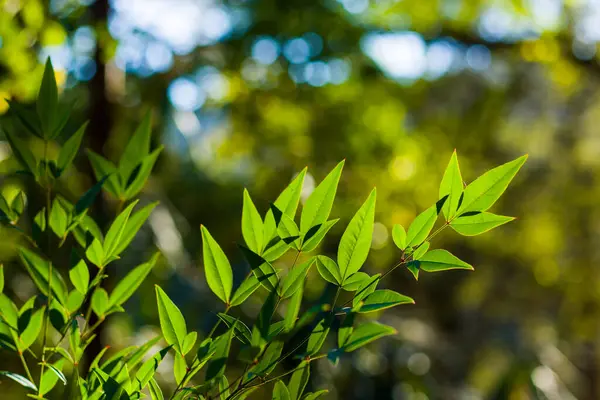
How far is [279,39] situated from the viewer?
124 centimetres

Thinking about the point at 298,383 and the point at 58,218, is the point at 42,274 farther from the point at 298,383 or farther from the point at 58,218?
the point at 298,383

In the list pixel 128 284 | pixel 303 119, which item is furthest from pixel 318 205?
pixel 303 119

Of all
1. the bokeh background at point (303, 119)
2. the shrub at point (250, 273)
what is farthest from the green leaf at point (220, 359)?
the bokeh background at point (303, 119)

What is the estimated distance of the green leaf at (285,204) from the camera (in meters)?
0.27

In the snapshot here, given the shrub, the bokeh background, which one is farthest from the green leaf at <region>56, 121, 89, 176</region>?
the bokeh background

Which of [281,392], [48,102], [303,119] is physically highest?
[48,102]

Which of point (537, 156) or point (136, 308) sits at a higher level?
point (136, 308)

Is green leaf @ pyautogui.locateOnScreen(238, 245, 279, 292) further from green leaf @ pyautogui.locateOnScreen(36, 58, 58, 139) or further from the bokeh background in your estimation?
the bokeh background

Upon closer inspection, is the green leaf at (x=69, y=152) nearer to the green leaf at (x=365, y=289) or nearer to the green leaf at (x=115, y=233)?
the green leaf at (x=115, y=233)

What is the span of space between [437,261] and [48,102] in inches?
7.9

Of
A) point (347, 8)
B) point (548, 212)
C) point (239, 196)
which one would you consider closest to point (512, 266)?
point (548, 212)

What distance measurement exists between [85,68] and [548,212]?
1943 millimetres

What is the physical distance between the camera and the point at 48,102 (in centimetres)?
29

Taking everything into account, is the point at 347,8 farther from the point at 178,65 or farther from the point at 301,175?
the point at 301,175
